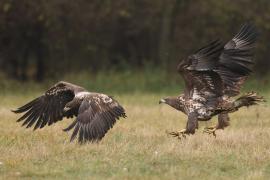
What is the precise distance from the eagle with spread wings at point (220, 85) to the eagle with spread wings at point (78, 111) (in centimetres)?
101

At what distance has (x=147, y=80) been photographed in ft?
74.4

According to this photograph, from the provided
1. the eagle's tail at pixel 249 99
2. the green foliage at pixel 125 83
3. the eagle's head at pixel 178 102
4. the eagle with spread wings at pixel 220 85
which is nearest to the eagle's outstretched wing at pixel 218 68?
the eagle with spread wings at pixel 220 85

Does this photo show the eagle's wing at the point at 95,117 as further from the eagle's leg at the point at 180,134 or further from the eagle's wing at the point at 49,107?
the eagle's wing at the point at 49,107

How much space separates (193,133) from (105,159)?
1979 mm

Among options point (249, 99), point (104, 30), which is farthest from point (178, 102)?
point (104, 30)

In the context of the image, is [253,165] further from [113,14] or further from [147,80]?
[113,14]

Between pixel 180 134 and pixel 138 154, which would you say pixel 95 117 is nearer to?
pixel 138 154

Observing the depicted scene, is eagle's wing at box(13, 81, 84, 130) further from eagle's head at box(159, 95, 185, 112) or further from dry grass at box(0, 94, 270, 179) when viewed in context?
eagle's head at box(159, 95, 185, 112)

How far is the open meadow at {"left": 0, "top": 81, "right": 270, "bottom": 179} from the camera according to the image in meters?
9.23

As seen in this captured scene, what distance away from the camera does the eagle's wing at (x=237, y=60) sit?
38.5ft

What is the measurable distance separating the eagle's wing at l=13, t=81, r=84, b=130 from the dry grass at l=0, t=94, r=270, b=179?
0.25m

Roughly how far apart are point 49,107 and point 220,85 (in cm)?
270

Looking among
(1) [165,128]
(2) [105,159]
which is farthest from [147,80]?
(2) [105,159]

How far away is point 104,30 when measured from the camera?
25688 mm
